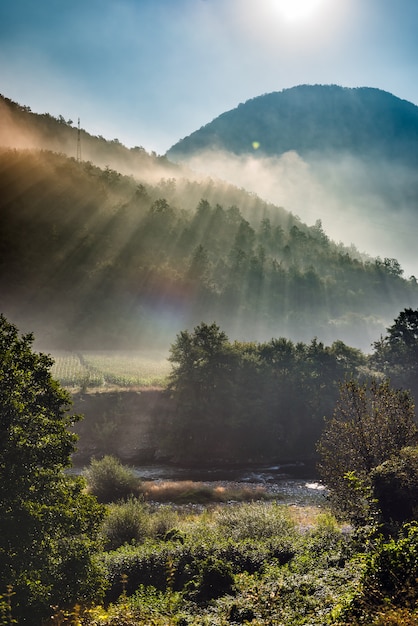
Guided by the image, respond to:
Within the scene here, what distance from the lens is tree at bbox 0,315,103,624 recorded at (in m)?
16.6

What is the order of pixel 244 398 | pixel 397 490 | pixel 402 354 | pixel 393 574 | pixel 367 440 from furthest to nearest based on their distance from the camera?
1. pixel 402 354
2. pixel 244 398
3. pixel 367 440
4. pixel 397 490
5. pixel 393 574

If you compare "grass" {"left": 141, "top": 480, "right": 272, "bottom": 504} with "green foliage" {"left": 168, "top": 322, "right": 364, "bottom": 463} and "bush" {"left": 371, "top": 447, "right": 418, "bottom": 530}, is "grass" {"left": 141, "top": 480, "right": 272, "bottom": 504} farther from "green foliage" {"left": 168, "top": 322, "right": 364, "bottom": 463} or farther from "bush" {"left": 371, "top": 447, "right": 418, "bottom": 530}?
"bush" {"left": 371, "top": 447, "right": 418, "bottom": 530}

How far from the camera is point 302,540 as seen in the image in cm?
2447

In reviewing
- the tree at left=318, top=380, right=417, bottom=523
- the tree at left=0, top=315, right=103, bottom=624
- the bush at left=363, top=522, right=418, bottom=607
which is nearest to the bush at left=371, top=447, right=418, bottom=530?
the tree at left=318, top=380, right=417, bottom=523

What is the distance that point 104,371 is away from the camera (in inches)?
3450

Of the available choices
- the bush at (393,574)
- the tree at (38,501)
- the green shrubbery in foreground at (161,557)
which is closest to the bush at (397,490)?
the green shrubbery in foreground at (161,557)

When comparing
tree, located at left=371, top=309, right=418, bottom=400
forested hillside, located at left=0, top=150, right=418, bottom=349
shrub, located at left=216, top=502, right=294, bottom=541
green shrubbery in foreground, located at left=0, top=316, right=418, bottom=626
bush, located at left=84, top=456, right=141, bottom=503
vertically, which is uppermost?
forested hillside, located at left=0, top=150, right=418, bottom=349

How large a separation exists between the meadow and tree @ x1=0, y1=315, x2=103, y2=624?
40138mm

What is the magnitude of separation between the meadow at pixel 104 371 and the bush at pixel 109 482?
700 inches

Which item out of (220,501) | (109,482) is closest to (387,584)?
(220,501)

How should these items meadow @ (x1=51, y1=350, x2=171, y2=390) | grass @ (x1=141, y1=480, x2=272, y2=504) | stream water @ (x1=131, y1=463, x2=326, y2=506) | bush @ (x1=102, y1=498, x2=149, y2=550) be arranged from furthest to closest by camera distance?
meadow @ (x1=51, y1=350, x2=171, y2=390)
stream water @ (x1=131, y1=463, x2=326, y2=506)
grass @ (x1=141, y1=480, x2=272, y2=504)
bush @ (x1=102, y1=498, x2=149, y2=550)

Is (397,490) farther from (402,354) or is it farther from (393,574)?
(402,354)

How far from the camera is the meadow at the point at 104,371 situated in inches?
→ 2977

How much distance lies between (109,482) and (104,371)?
46.2 metres
